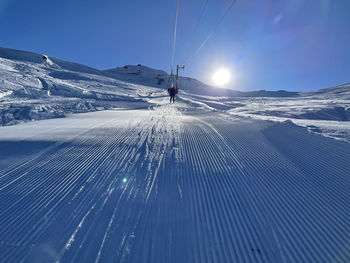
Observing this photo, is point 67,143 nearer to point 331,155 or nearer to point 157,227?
point 157,227

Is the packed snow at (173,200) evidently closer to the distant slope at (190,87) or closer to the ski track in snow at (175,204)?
the ski track in snow at (175,204)

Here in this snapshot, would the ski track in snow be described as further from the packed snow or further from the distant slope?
the distant slope

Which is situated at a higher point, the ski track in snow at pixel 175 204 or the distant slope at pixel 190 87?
the distant slope at pixel 190 87

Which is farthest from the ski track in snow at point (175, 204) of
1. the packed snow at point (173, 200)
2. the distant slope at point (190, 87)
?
the distant slope at point (190, 87)

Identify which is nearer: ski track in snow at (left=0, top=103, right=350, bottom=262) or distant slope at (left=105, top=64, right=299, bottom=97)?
ski track in snow at (left=0, top=103, right=350, bottom=262)

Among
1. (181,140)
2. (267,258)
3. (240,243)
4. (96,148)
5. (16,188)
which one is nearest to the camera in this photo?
(267,258)

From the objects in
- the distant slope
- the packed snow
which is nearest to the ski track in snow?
the packed snow

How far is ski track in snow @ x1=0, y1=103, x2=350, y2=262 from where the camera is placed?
1.59 metres

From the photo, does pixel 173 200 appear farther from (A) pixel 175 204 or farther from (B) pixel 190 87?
(B) pixel 190 87

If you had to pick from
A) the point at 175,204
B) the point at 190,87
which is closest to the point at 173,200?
the point at 175,204

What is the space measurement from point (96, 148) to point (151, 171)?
5.97ft

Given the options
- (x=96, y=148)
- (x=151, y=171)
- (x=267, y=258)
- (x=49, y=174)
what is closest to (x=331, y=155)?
(x=267, y=258)

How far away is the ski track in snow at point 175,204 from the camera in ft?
5.22

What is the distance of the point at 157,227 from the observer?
5.95 ft
